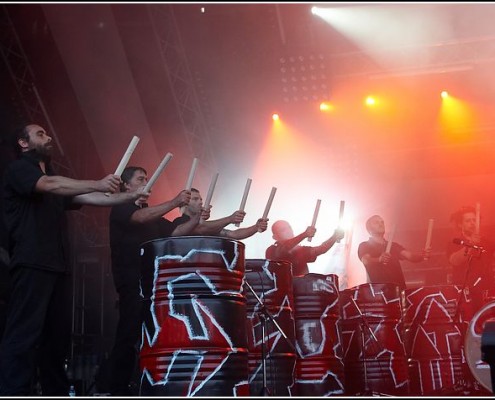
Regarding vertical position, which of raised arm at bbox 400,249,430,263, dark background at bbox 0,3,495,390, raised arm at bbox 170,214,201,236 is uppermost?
dark background at bbox 0,3,495,390

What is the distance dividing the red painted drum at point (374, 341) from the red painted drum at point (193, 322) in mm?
1923

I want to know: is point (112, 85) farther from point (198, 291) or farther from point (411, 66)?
point (198, 291)

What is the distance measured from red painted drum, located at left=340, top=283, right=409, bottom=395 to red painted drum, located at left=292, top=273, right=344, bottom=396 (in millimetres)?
512

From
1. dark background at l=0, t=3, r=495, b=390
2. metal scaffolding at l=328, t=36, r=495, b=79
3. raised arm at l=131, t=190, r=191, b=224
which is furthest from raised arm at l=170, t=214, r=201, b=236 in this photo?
metal scaffolding at l=328, t=36, r=495, b=79

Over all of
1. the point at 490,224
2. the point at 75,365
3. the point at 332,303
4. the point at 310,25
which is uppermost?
the point at 310,25

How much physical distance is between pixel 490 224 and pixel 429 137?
1.35 meters

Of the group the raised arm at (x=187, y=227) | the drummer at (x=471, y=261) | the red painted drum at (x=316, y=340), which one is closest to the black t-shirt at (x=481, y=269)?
the drummer at (x=471, y=261)

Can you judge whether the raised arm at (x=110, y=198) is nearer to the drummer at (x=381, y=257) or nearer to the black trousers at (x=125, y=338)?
the black trousers at (x=125, y=338)

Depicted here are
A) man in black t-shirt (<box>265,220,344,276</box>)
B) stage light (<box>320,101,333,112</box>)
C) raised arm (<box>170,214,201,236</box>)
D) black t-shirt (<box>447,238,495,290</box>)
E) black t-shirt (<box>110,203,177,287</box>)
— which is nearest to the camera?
black t-shirt (<box>110,203,177,287</box>)

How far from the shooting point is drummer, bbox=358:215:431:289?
618 centimetres

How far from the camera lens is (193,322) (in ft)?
11.0

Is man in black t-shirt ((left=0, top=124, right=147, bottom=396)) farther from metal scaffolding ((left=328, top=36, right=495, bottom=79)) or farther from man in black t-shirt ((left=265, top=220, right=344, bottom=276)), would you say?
metal scaffolding ((left=328, top=36, right=495, bottom=79))

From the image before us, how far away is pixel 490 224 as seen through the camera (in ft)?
28.0

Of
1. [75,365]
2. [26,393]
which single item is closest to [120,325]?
[26,393]
